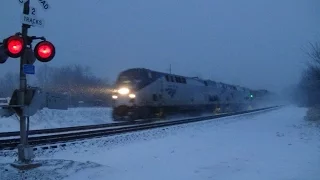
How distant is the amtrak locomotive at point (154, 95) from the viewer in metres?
24.5

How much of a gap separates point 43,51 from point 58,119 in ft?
65.4

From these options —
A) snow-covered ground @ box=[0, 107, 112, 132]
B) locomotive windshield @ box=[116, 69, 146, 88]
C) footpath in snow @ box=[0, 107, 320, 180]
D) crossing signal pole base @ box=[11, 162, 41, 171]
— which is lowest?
footpath in snow @ box=[0, 107, 320, 180]

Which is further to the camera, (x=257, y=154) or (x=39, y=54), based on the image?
(x=257, y=154)

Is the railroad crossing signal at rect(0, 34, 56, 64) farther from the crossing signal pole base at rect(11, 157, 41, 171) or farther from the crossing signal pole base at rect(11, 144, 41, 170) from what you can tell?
the crossing signal pole base at rect(11, 157, 41, 171)

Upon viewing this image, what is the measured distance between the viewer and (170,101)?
28688mm

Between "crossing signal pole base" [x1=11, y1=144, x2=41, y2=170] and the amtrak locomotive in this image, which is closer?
"crossing signal pole base" [x1=11, y1=144, x2=41, y2=170]

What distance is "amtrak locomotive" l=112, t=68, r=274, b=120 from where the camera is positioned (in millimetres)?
24531

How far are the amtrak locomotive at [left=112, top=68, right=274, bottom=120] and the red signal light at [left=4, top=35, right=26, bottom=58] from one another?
59.7 ft

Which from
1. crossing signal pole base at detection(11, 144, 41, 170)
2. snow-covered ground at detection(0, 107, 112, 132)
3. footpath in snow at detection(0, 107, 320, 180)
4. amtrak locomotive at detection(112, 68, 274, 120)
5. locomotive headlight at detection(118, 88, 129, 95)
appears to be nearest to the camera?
crossing signal pole base at detection(11, 144, 41, 170)

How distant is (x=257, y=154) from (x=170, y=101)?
63.3 ft

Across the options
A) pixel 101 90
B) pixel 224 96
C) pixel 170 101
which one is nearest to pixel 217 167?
pixel 170 101

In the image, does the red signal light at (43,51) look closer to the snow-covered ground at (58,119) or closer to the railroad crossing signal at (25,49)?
the railroad crossing signal at (25,49)

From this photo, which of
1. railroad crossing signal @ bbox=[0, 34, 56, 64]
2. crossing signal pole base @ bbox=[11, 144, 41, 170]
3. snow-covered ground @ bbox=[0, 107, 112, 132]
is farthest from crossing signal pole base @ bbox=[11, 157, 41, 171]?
snow-covered ground @ bbox=[0, 107, 112, 132]

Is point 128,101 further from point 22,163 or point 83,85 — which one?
point 83,85
